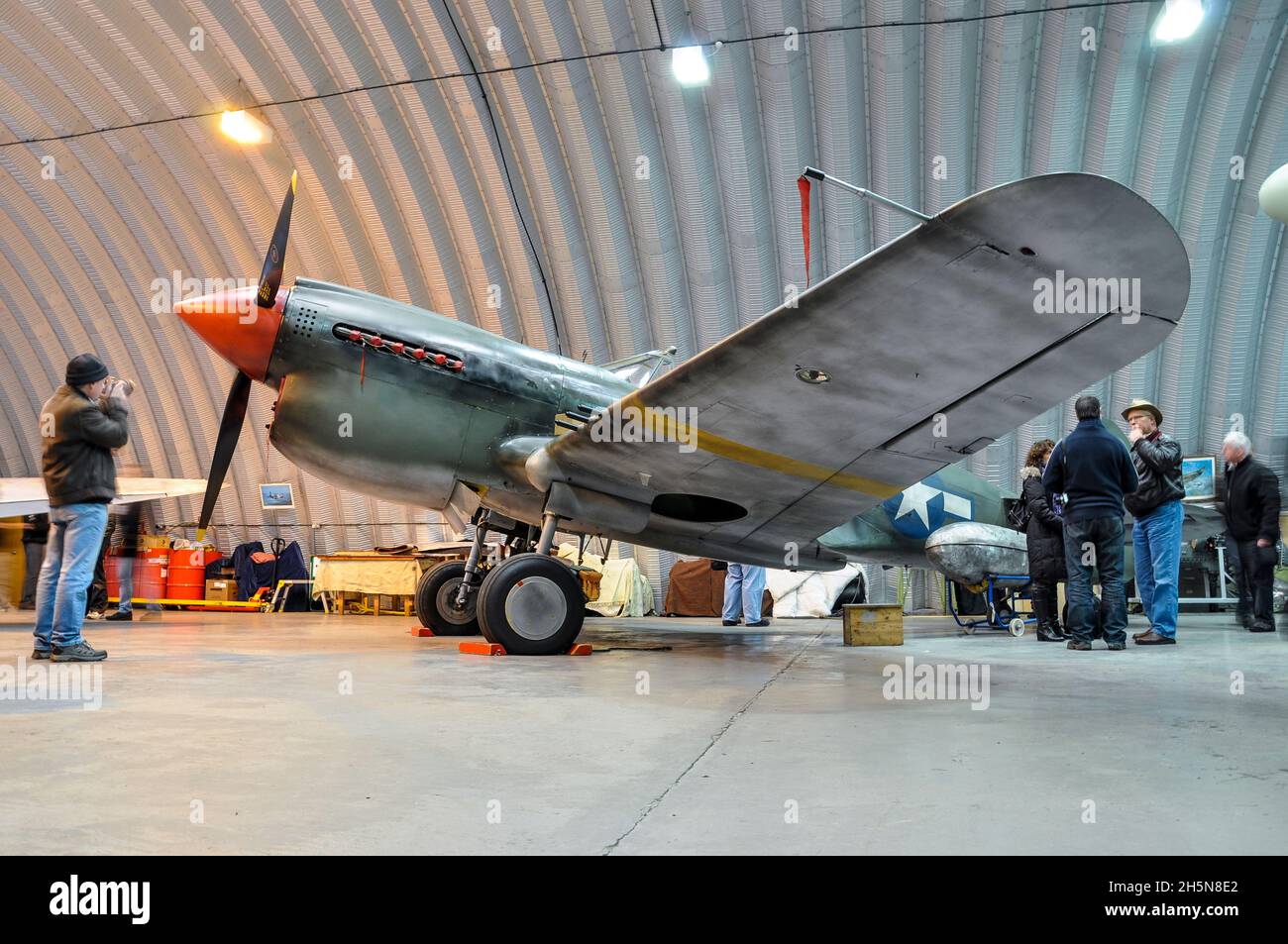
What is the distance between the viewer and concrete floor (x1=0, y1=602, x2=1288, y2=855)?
5.57 ft

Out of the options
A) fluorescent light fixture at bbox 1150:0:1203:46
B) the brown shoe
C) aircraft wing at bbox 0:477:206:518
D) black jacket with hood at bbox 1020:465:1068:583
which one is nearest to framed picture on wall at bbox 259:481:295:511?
aircraft wing at bbox 0:477:206:518

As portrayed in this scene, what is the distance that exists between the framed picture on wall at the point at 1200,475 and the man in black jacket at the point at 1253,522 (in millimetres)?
3962

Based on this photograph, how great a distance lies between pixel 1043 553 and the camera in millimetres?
7242

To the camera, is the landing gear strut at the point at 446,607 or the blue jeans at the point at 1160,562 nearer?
the blue jeans at the point at 1160,562

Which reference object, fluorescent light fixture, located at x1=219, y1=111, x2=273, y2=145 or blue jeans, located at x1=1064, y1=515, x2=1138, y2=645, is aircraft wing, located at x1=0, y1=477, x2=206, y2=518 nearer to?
fluorescent light fixture, located at x1=219, y1=111, x2=273, y2=145

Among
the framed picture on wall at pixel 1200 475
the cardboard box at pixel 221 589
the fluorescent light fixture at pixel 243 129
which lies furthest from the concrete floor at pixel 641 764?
the cardboard box at pixel 221 589

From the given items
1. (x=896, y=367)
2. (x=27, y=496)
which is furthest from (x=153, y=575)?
(x=896, y=367)

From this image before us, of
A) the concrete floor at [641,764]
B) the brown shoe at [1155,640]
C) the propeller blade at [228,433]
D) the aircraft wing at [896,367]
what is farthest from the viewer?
the brown shoe at [1155,640]

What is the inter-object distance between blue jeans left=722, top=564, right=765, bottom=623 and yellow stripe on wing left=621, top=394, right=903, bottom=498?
413 centimetres

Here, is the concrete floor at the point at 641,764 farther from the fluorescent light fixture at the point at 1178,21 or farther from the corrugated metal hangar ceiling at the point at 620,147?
the fluorescent light fixture at the point at 1178,21

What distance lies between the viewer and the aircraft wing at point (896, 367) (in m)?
3.30

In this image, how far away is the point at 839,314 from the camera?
384cm
